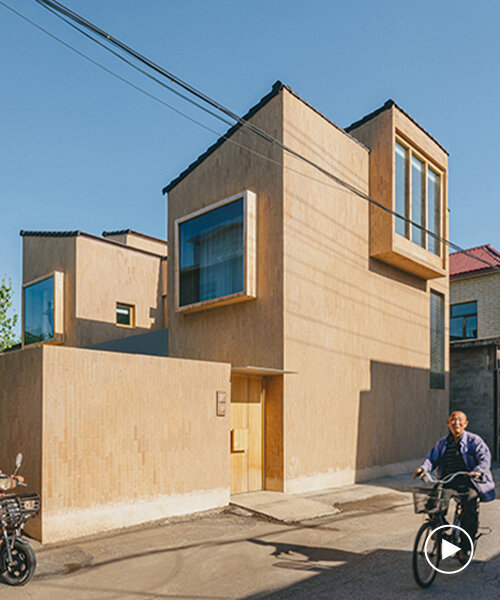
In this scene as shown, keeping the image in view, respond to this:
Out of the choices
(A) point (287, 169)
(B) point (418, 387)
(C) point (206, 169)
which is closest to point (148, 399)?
(A) point (287, 169)

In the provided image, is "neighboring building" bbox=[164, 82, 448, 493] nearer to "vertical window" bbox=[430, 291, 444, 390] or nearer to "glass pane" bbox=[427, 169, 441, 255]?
"glass pane" bbox=[427, 169, 441, 255]

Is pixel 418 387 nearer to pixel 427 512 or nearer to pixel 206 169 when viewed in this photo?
pixel 206 169

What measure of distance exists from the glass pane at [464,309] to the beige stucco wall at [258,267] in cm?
1590

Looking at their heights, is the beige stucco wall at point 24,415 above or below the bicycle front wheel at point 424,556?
above

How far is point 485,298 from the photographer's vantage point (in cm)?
2558

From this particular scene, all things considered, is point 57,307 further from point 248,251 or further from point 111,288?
point 248,251

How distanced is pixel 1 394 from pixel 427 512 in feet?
21.5

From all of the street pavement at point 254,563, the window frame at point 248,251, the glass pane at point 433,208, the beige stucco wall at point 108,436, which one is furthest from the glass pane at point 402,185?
the street pavement at point 254,563

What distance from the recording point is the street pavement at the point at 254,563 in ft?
20.2

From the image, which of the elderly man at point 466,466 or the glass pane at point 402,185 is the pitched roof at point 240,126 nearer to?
the glass pane at point 402,185

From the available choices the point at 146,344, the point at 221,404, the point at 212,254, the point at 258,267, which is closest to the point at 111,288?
the point at 146,344

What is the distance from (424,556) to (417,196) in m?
12.2

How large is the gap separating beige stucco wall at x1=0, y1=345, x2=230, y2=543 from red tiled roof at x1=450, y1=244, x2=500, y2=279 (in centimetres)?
1879

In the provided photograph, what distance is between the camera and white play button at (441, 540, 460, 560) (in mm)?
6402
